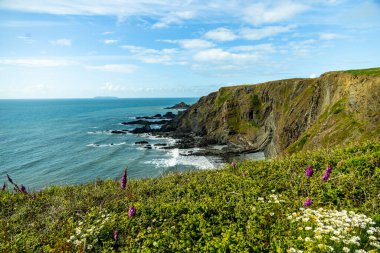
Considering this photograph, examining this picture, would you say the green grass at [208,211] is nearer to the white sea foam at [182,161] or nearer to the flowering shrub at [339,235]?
the flowering shrub at [339,235]

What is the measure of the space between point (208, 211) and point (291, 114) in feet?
145

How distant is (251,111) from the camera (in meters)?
67.6

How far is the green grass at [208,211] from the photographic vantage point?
573 centimetres

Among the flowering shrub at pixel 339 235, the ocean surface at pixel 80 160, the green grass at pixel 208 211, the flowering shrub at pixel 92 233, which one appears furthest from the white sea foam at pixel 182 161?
the flowering shrub at pixel 339 235

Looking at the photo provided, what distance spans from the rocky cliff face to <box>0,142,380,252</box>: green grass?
19475mm

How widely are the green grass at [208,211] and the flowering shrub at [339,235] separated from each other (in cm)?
3

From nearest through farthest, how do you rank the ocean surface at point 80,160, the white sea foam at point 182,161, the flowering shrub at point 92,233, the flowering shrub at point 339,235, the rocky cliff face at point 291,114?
the flowering shrub at point 339,235
the flowering shrub at point 92,233
the rocky cliff face at point 291,114
the ocean surface at point 80,160
the white sea foam at point 182,161

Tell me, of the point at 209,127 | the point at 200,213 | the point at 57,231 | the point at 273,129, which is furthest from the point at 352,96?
the point at 209,127

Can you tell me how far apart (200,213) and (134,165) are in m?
41.1

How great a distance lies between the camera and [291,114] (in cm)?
4697

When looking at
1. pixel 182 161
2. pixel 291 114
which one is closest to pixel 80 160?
pixel 182 161

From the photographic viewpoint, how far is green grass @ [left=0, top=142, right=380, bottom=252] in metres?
5.73

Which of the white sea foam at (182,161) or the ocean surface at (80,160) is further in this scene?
the white sea foam at (182,161)

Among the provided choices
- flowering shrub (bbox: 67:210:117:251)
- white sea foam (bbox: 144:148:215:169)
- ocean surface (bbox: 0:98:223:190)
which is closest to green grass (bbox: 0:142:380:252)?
flowering shrub (bbox: 67:210:117:251)
